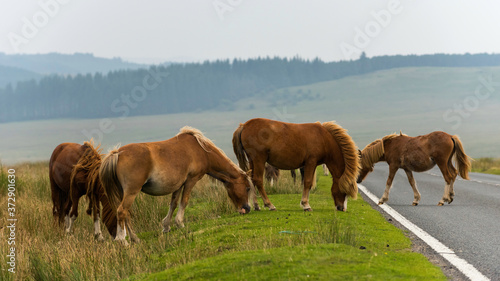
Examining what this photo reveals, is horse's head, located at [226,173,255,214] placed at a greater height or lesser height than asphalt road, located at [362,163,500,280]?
greater

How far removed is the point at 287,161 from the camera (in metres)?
12.4

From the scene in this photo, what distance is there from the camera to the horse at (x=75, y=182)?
1089 centimetres

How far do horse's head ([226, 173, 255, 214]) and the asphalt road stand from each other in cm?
338

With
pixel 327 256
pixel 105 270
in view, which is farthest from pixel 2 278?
pixel 327 256

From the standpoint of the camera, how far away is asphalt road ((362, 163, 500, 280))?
810 centimetres

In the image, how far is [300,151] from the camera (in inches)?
488

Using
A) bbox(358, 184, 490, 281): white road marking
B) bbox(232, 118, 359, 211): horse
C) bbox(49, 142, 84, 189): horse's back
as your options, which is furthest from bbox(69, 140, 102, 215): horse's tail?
bbox(358, 184, 490, 281): white road marking

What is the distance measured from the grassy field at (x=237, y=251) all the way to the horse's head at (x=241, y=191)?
0.21 m

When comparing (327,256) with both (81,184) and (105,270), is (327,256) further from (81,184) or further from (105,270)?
(81,184)

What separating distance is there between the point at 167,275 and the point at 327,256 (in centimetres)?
189

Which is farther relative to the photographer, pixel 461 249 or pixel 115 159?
pixel 115 159

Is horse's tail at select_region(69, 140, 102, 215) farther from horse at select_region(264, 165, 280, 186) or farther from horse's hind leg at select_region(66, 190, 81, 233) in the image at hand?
horse at select_region(264, 165, 280, 186)

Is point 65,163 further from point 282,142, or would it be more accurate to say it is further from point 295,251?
point 295,251

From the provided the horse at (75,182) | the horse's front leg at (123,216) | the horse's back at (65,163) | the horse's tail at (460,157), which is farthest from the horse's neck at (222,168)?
the horse's tail at (460,157)
